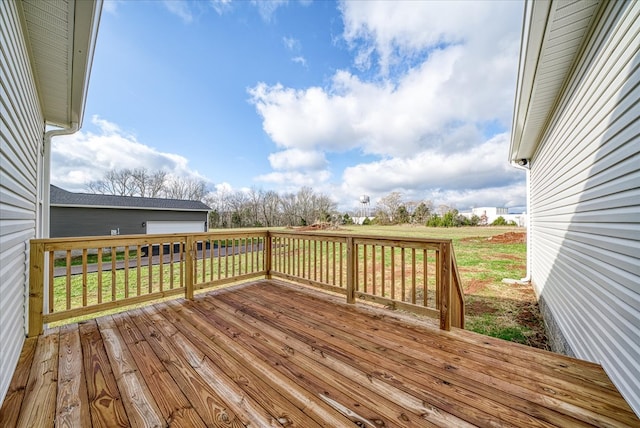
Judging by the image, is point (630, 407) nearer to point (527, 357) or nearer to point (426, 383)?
point (527, 357)

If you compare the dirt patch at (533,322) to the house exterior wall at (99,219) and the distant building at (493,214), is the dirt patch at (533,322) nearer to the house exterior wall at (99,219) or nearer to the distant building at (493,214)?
the house exterior wall at (99,219)

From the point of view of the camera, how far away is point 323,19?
7152 mm

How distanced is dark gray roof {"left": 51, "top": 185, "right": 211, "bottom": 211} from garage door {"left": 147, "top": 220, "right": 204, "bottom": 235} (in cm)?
80

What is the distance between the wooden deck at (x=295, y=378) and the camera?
140 cm

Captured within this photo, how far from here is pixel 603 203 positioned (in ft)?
6.13

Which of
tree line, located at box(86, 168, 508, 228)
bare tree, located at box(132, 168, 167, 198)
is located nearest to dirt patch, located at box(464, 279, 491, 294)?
tree line, located at box(86, 168, 508, 228)

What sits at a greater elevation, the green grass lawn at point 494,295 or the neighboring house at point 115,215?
the neighboring house at point 115,215

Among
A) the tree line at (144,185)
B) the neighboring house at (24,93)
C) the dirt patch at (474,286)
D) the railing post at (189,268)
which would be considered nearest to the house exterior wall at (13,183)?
the neighboring house at (24,93)

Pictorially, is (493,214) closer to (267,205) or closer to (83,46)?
(267,205)

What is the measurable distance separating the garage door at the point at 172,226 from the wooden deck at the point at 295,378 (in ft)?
39.5

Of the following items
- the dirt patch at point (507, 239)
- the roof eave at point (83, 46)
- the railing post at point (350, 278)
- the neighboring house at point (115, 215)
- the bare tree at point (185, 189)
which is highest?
the bare tree at point (185, 189)

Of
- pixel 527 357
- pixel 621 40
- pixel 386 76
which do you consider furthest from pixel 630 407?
pixel 386 76

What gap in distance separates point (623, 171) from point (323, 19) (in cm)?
803

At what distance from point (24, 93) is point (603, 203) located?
5033 mm
